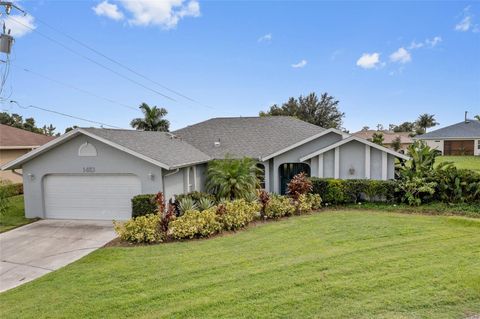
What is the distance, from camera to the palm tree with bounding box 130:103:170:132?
32906mm

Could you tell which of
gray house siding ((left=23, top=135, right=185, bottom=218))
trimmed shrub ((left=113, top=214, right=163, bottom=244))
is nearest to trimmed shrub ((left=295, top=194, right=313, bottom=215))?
gray house siding ((left=23, top=135, right=185, bottom=218))

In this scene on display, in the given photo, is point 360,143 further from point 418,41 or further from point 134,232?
point 134,232

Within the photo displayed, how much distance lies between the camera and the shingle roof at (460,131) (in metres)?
43.9

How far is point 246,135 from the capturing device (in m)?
20.2

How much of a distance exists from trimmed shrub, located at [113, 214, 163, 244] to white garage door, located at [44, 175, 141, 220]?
3431mm

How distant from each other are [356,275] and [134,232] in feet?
21.9

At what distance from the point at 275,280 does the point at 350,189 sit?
9.38m

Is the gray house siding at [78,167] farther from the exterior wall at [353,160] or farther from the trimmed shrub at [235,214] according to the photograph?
the exterior wall at [353,160]

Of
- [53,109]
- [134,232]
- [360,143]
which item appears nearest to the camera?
[134,232]

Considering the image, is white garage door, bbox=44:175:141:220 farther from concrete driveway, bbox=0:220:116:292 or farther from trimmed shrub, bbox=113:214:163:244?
trimmed shrub, bbox=113:214:163:244

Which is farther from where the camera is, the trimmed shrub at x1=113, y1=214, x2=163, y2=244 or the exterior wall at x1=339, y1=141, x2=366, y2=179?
the exterior wall at x1=339, y1=141, x2=366, y2=179

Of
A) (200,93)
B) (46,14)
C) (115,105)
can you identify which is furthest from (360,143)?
(115,105)

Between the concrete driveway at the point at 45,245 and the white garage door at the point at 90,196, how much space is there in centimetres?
49

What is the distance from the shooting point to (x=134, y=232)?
9734 millimetres
